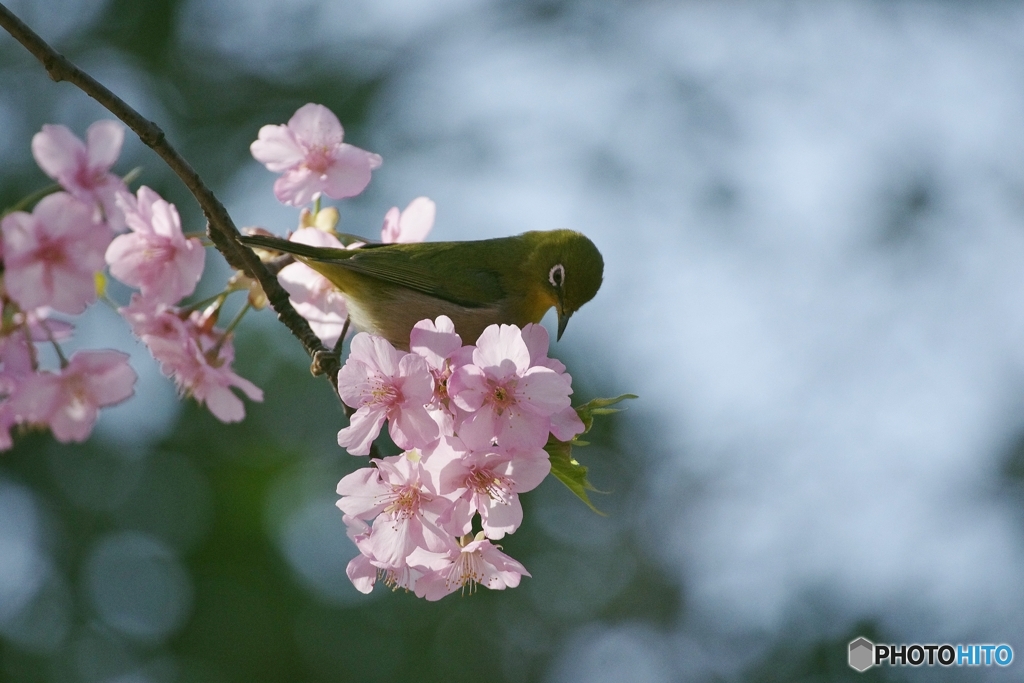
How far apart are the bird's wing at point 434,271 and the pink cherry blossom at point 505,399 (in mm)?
1152

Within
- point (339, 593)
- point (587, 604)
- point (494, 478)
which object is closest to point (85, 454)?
point (339, 593)

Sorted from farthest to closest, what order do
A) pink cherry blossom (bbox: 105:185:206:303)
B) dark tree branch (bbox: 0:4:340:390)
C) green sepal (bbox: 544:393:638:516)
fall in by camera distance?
pink cherry blossom (bbox: 105:185:206:303)
green sepal (bbox: 544:393:638:516)
dark tree branch (bbox: 0:4:340:390)

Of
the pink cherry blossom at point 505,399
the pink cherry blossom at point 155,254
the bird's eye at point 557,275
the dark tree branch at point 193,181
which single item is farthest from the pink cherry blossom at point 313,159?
the bird's eye at point 557,275

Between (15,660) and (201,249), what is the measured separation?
1211cm

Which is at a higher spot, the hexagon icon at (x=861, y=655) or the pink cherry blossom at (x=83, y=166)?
the hexagon icon at (x=861, y=655)

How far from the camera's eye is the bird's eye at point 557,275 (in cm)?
433

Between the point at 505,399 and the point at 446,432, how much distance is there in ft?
0.62

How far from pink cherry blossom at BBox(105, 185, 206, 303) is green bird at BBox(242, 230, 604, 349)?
201 millimetres

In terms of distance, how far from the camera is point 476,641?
13562 millimetres

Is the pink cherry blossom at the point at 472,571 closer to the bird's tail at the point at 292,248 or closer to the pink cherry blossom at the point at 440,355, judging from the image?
the pink cherry blossom at the point at 440,355

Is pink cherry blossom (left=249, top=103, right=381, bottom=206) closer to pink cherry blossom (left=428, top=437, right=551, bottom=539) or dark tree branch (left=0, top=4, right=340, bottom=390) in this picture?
dark tree branch (left=0, top=4, right=340, bottom=390)

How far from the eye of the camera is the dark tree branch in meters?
2.14

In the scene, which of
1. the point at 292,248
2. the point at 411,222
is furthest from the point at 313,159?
the point at 411,222

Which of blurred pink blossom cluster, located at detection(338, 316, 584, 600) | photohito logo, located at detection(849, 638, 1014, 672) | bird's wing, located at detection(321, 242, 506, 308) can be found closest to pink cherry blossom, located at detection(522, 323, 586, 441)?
blurred pink blossom cluster, located at detection(338, 316, 584, 600)
